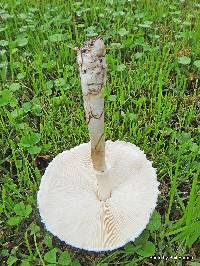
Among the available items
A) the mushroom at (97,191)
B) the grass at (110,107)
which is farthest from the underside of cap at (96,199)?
the grass at (110,107)

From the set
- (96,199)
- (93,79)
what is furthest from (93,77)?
(96,199)

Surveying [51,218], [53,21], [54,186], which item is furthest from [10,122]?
[53,21]

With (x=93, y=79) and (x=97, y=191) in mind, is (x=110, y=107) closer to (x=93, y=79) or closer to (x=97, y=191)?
(x=97, y=191)

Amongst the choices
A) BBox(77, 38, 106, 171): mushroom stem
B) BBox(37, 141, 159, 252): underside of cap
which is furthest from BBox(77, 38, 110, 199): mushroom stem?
BBox(37, 141, 159, 252): underside of cap

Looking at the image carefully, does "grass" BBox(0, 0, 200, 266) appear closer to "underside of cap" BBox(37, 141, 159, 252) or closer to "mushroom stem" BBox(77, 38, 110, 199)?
"underside of cap" BBox(37, 141, 159, 252)

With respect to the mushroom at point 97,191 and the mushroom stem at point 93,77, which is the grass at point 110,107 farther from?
the mushroom stem at point 93,77

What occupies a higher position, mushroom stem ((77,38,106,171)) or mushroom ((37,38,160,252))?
mushroom stem ((77,38,106,171))
